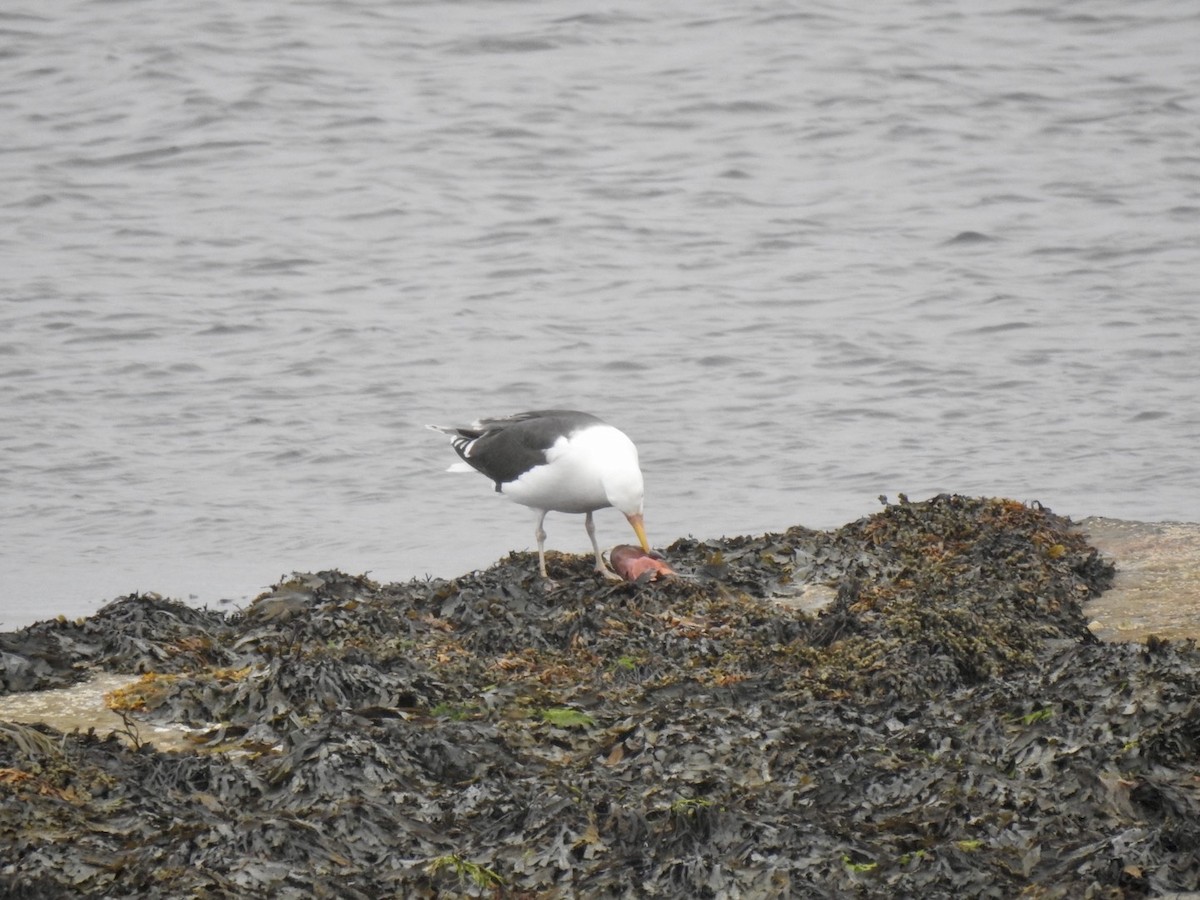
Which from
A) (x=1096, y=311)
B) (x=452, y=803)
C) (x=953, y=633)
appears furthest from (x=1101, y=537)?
(x=1096, y=311)

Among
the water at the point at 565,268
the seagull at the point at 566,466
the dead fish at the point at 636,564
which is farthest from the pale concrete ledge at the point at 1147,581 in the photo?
the water at the point at 565,268

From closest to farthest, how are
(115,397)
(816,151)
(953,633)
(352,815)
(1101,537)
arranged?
(352,815) → (953,633) → (1101,537) → (115,397) → (816,151)

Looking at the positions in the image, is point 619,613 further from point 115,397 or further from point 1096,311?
point 1096,311

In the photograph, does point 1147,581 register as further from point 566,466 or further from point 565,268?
point 565,268

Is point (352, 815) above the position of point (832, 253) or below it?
above

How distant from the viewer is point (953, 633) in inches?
204

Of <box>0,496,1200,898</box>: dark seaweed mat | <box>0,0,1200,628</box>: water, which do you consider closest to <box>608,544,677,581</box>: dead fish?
<box>0,496,1200,898</box>: dark seaweed mat

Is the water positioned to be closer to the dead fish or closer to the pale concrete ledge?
the pale concrete ledge

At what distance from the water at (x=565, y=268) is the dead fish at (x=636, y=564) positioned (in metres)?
2.34

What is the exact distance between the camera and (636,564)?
6.40 metres

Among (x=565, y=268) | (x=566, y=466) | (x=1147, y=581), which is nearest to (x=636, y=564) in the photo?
(x=566, y=466)

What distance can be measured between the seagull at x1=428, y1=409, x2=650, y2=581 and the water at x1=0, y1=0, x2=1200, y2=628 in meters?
1.42

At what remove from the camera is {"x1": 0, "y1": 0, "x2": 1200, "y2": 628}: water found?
32.9 feet

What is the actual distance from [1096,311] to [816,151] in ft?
16.1
